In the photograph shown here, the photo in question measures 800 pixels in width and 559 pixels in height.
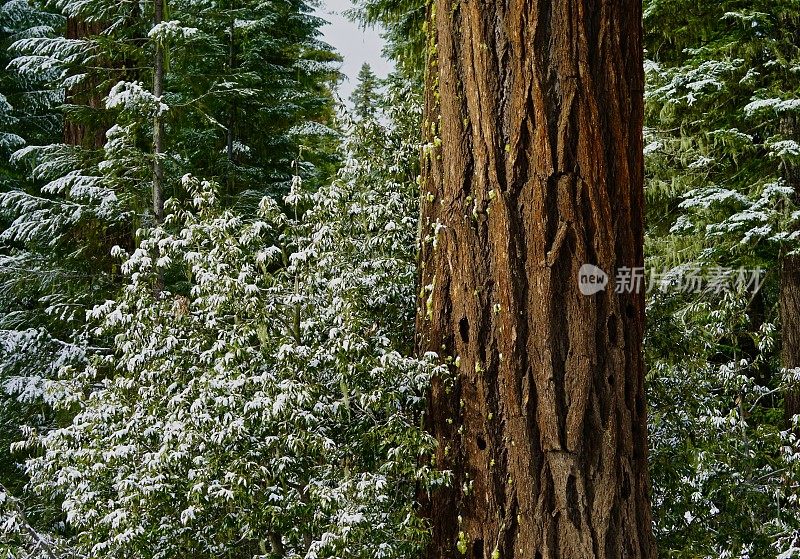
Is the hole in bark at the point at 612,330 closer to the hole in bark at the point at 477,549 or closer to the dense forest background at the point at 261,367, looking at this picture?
the dense forest background at the point at 261,367

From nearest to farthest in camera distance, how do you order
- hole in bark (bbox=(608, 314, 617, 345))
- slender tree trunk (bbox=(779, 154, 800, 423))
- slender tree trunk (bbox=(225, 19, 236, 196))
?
hole in bark (bbox=(608, 314, 617, 345))
slender tree trunk (bbox=(779, 154, 800, 423))
slender tree trunk (bbox=(225, 19, 236, 196))

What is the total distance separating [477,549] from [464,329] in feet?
2.92

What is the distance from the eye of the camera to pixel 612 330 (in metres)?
3.31

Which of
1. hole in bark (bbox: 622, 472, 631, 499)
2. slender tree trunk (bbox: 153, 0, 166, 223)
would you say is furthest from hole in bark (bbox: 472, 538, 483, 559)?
slender tree trunk (bbox: 153, 0, 166, 223)

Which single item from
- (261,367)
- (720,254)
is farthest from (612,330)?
(720,254)

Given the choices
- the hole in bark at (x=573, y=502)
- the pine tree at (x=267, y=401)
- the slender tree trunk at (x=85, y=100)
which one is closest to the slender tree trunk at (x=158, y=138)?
the slender tree trunk at (x=85, y=100)

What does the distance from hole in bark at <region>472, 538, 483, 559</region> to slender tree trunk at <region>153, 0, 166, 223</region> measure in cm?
351

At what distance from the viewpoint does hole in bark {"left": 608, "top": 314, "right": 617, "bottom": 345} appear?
3303 mm

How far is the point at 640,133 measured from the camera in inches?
136

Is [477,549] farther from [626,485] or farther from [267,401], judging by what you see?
[267,401]

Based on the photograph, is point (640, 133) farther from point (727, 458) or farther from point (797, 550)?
point (797, 550)

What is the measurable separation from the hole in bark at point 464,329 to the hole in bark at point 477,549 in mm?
809

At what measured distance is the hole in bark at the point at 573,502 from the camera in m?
3.18

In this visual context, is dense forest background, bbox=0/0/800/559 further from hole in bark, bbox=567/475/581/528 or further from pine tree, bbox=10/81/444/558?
hole in bark, bbox=567/475/581/528
